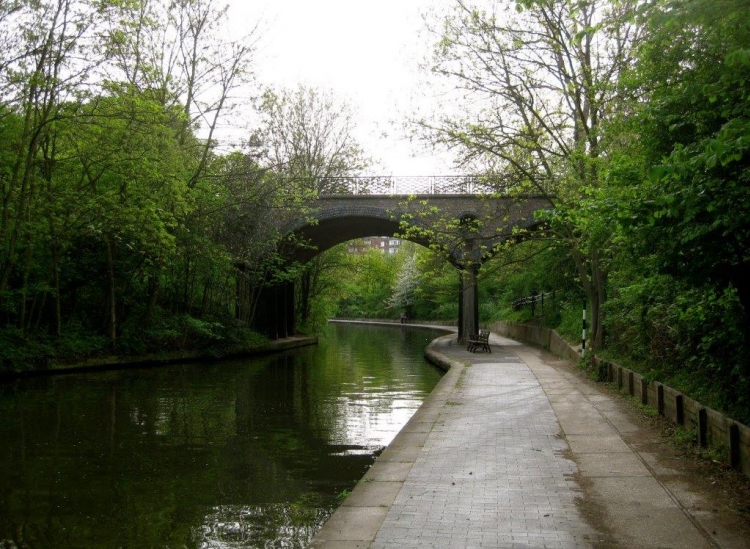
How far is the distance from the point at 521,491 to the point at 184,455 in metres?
4.77

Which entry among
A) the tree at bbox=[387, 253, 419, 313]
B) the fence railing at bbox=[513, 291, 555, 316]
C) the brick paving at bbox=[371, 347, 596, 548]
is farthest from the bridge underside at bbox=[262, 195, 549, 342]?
the tree at bbox=[387, 253, 419, 313]

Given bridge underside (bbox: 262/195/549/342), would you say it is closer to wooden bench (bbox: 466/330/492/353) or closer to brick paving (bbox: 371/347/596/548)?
wooden bench (bbox: 466/330/492/353)

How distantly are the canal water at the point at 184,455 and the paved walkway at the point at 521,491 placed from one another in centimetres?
75

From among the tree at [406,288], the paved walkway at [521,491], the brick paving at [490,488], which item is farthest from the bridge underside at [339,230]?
the tree at [406,288]

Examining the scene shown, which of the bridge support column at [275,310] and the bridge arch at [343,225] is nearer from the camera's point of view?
the bridge arch at [343,225]

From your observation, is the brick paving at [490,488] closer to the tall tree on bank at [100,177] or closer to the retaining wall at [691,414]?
the retaining wall at [691,414]

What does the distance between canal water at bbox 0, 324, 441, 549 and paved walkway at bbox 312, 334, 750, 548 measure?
2.45 ft

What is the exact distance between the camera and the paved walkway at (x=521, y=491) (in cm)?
480

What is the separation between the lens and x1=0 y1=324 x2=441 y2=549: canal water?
20.0ft

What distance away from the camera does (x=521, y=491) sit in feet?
19.6

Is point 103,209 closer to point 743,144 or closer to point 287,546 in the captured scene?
point 287,546

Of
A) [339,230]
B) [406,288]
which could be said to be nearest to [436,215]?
[339,230]

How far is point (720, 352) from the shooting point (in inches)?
342

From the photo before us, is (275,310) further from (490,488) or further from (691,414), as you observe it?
(490,488)
